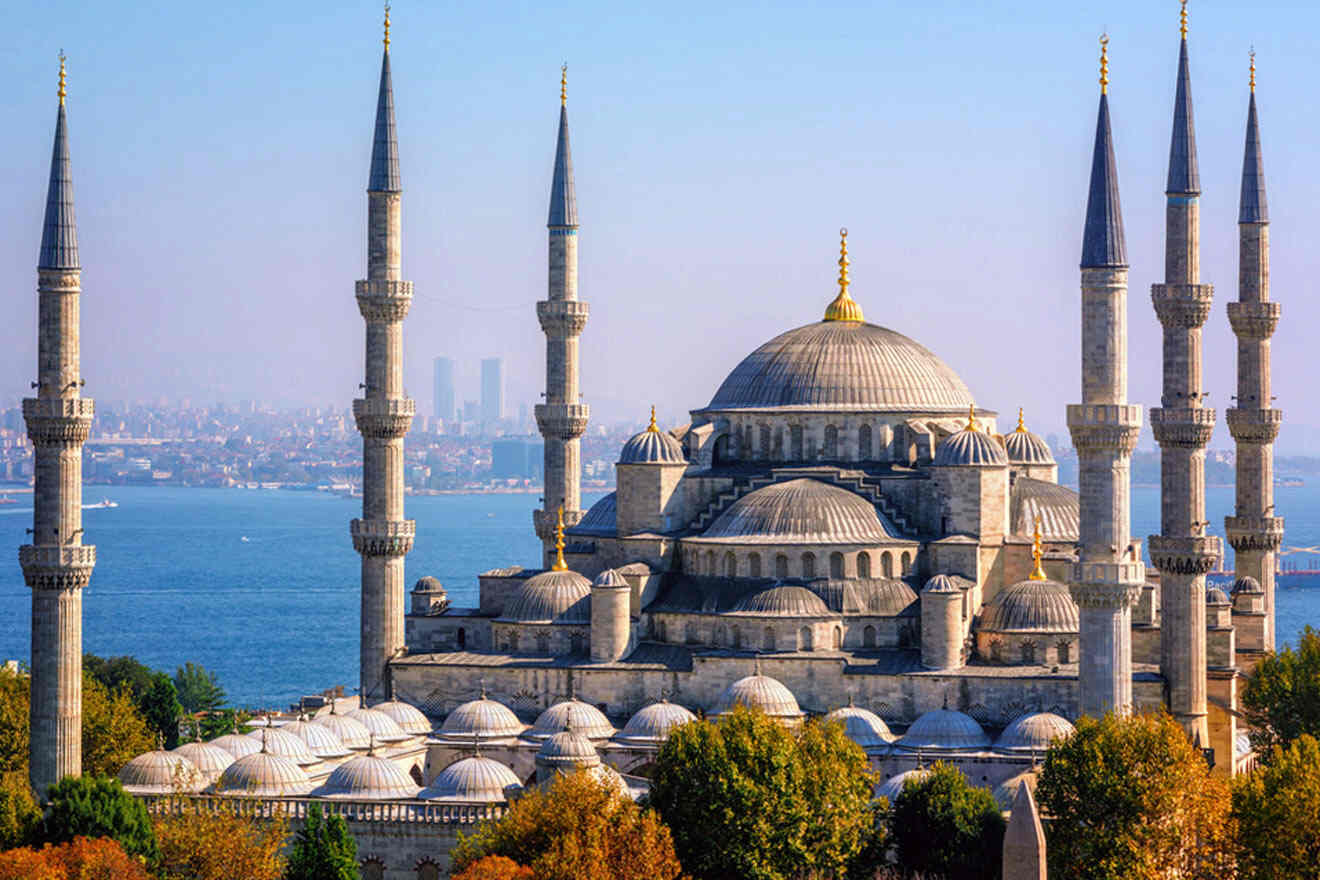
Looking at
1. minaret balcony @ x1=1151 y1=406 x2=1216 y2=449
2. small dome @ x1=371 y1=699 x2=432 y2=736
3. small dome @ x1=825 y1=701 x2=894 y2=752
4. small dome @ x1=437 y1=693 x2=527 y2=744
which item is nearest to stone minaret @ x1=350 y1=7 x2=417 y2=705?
small dome @ x1=371 y1=699 x2=432 y2=736

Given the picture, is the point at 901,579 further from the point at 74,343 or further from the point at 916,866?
the point at 74,343

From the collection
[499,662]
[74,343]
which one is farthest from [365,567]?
[74,343]

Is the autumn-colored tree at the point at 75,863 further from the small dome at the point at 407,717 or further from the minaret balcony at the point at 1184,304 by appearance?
the minaret balcony at the point at 1184,304

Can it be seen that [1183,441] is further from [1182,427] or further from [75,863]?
[75,863]

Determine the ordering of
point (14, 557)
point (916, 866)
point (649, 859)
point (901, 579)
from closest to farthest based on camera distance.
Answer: point (649, 859) → point (916, 866) → point (901, 579) → point (14, 557)

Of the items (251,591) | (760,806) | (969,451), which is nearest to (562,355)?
(969,451)

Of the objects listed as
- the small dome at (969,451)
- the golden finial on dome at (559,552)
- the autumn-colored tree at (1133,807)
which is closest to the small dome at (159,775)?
the golden finial on dome at (559,552)

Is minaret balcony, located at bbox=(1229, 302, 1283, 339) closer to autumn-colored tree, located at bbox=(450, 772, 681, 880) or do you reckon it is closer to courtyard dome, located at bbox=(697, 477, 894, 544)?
courtyard dome, located at bbox=(697, 477, 894, 544)
